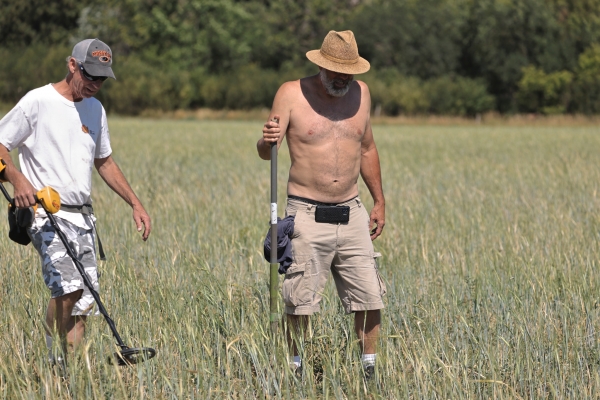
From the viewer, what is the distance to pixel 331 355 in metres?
4.11

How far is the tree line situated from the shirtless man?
4848 cm

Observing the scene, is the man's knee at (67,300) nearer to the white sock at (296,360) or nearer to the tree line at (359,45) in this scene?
the white sock at (296,360)

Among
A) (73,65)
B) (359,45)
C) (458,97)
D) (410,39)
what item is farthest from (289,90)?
(359,45)

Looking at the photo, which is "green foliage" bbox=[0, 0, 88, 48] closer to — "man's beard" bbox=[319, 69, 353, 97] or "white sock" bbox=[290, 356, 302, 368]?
"man's beard" bbox=[319, 69, 353, 97]

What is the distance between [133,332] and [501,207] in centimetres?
658

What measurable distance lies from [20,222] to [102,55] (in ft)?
2.82

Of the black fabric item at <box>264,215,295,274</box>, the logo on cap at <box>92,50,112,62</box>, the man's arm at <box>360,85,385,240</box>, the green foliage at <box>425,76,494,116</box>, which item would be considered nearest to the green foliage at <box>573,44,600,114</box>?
the green foliage at <box>425,76,494,116</box>

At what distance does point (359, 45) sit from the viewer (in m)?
62.9

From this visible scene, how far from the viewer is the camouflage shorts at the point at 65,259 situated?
412 cm

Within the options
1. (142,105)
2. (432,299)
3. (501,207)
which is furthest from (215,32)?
(432,299)

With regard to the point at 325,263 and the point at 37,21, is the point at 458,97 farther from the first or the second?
the point at 325,263

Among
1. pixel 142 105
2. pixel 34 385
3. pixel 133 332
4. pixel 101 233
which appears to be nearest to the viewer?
pixel 34 385

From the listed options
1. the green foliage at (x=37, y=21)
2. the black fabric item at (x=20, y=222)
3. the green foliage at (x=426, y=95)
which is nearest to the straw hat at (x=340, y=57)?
the black fabric item at (x=20, y=222)

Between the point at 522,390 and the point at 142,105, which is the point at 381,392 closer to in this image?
the point at 522,390
